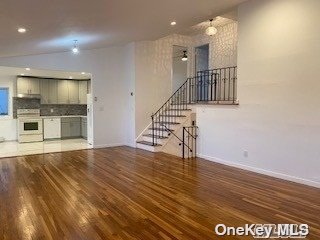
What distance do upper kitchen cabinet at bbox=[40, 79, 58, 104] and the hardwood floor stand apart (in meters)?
4.25

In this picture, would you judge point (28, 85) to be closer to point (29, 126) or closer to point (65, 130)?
point (29, 126)

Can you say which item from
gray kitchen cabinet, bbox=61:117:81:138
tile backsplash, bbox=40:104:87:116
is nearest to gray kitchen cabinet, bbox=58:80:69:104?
tile backsplash, bbox=40:104:87:116

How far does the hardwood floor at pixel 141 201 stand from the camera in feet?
8.97

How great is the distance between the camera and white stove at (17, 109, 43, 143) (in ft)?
28.6

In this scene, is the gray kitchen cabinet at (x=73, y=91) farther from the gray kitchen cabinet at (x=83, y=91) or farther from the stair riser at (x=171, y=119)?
the stair riser at (x=171, y=119)

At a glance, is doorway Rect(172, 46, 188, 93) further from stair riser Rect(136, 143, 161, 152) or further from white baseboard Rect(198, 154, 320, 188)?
white baseboard Rect(198, 154, 320, 188)

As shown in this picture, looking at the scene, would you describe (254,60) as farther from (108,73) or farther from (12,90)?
(12,90)

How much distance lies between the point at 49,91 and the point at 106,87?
2.91 meters

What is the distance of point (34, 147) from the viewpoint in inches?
313

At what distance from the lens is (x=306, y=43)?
13.5 ft

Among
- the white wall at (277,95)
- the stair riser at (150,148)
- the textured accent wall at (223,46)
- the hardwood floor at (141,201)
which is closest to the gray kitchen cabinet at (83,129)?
the stair riser at (150,148)

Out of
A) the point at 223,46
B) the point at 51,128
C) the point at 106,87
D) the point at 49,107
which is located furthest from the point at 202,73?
the point at 49,107

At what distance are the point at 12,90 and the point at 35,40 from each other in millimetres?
4974

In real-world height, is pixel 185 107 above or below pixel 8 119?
above
